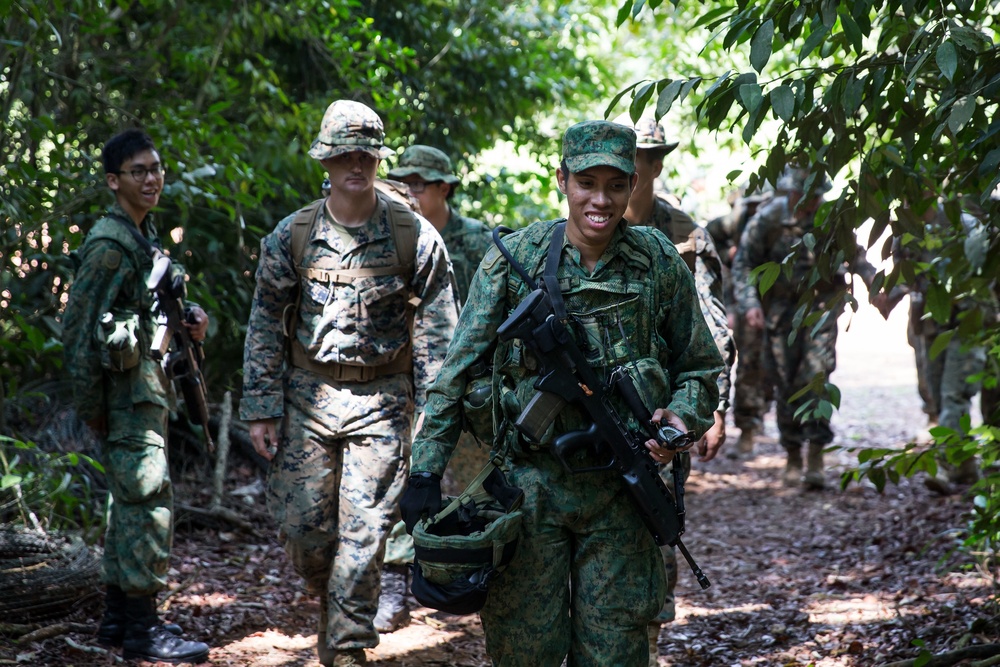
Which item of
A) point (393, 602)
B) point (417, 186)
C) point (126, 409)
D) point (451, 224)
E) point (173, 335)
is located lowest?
point (393, 602)

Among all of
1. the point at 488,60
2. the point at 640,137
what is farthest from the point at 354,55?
the point at 640,137

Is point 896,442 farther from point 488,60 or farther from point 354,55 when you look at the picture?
point 354,55

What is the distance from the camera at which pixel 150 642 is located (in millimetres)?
4914

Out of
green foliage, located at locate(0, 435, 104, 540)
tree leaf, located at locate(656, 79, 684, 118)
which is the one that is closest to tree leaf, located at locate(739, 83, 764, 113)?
tree leaf, located at locate(656, 79, 684, 118)

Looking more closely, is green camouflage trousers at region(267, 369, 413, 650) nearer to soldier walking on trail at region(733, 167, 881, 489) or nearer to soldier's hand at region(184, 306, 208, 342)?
soldier's hand at region(184, 306, 208, 342)

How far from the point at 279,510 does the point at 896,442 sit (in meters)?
8.88

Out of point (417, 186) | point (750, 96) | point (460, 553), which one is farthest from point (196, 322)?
point (750, 96)

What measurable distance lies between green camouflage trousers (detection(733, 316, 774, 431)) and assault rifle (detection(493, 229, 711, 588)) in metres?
6.16

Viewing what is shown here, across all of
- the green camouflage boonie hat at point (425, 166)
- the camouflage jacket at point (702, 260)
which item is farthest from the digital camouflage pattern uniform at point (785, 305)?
the camouflage jacket at point (702, 260)

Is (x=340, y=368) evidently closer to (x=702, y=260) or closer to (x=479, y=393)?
(x=479, y=393)

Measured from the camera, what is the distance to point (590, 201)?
3379mm

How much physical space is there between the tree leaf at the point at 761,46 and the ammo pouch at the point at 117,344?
3.06 meters

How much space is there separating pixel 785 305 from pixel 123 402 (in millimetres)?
6112

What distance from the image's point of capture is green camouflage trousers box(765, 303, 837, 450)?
8.89 meters
